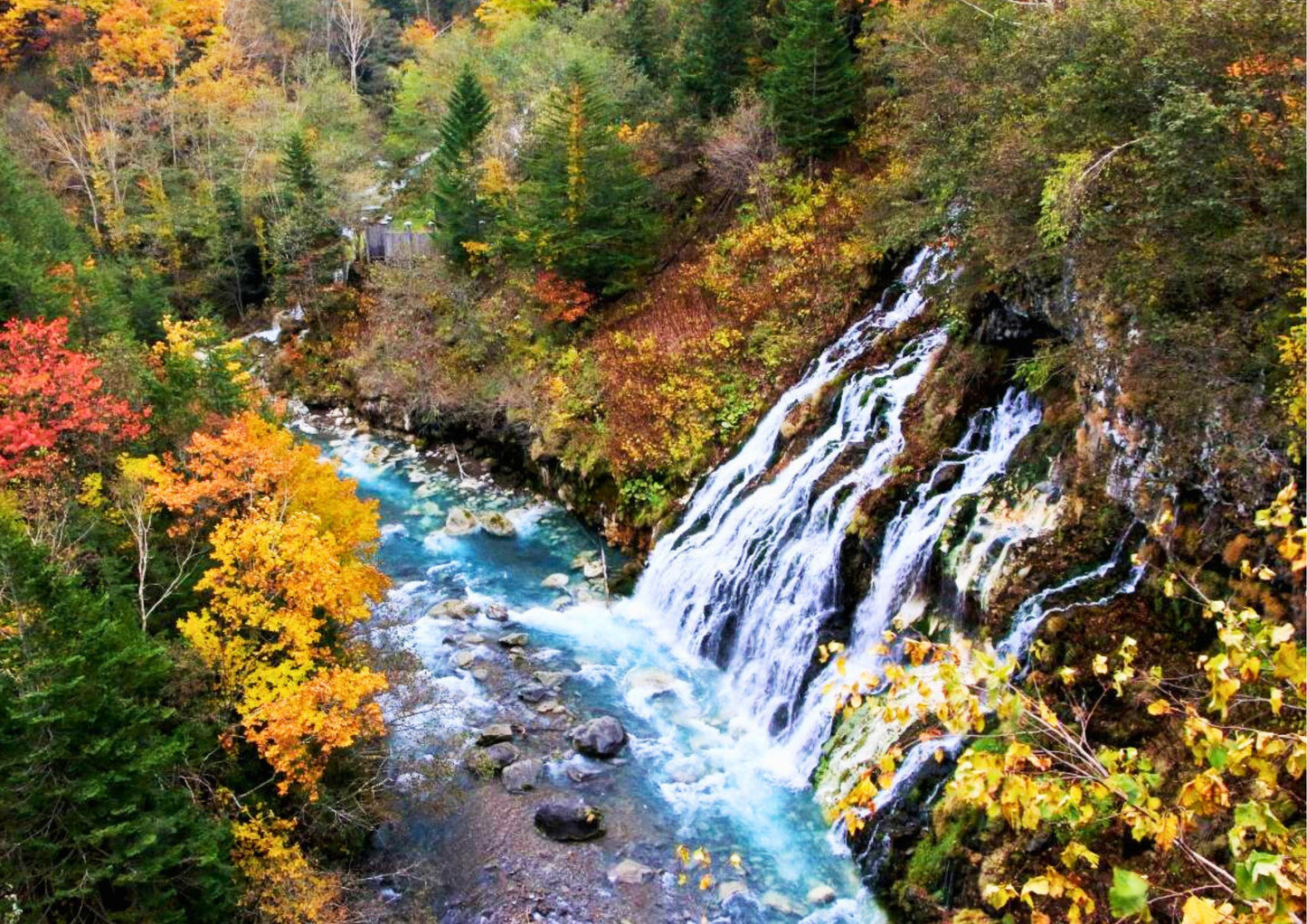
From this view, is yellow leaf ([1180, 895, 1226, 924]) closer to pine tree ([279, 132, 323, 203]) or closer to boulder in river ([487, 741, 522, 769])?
boulder in river ([487, 741, 522, 769])

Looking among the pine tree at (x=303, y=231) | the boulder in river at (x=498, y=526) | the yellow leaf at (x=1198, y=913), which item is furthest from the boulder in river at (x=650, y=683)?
the pine tree at (x=303, y=231)

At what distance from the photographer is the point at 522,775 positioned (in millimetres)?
13148

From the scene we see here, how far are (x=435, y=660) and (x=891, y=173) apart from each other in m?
15.3

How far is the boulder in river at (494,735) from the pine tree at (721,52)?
21.9 m

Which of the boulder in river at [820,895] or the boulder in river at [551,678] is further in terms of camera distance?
the boulder in river at [551,678]

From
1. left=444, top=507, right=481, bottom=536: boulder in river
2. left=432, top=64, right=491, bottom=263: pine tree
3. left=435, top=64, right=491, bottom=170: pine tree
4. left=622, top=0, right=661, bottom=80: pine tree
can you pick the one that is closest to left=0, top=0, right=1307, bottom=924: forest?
left=432, top=64, right=491, bottom=263: pine tree

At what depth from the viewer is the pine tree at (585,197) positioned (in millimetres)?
24594

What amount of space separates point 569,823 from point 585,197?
18.6 m

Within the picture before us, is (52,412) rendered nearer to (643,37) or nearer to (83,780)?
(83,780)

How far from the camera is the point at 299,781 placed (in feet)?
37.1

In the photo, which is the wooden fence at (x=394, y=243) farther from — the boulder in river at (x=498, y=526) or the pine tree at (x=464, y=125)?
the boulder in river at (x=498, y=526)

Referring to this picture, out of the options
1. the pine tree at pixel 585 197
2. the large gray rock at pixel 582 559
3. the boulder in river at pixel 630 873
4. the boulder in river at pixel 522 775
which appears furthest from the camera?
the pine tree at pixel 585 197

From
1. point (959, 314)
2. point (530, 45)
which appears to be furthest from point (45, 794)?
point (530, 45)

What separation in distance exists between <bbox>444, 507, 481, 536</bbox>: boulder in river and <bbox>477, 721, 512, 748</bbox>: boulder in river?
8.24m
